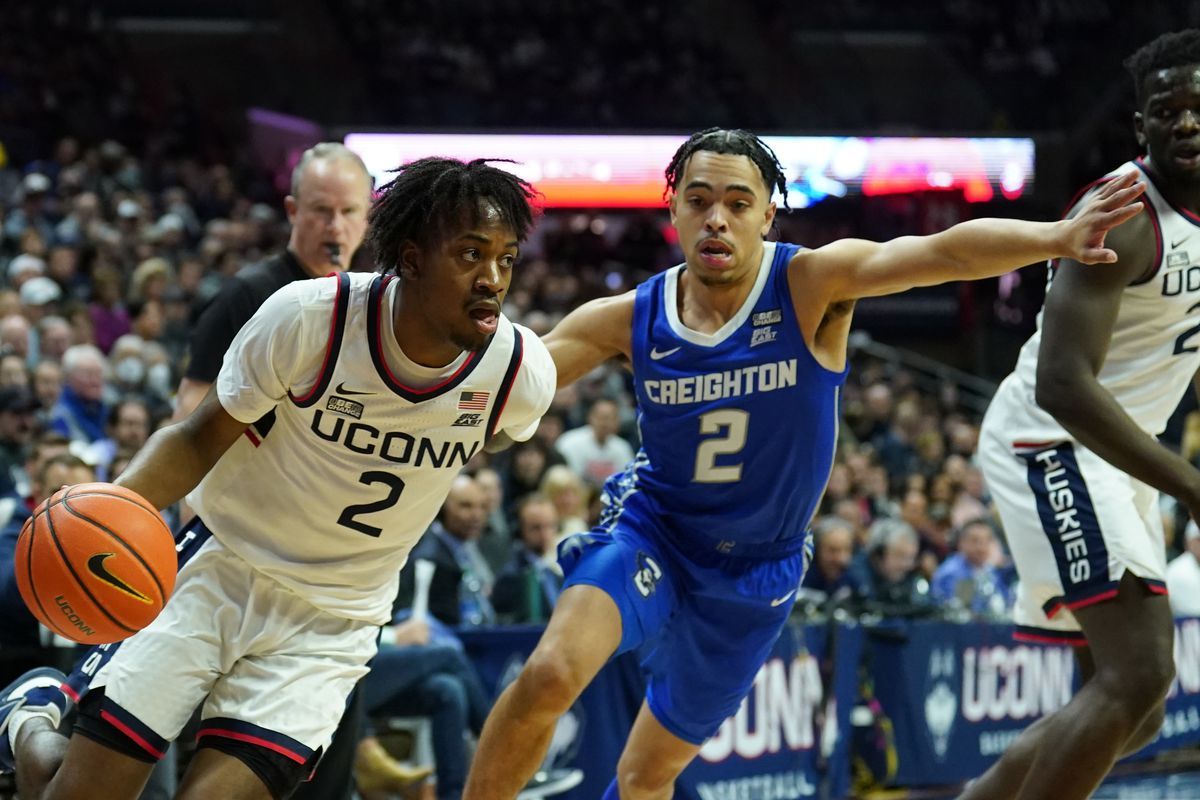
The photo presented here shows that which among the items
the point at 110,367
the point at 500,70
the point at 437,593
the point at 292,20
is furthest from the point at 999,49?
the point at 437,593

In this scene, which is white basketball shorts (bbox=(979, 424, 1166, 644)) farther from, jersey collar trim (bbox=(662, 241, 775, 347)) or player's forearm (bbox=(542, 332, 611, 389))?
player's forearm (bbox=(542, 332, 611, 389))

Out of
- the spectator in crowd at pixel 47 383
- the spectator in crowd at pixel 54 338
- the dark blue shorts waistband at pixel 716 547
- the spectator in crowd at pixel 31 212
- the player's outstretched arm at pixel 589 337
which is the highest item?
the spectator in crowd at pixel 31 212

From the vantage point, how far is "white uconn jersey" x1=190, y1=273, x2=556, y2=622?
362 cm

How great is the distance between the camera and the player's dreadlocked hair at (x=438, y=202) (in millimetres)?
3613

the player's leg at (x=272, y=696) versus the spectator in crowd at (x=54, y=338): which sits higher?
the spectator in crowd at (x=54, y=338)

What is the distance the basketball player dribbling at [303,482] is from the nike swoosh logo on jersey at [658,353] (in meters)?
0.67

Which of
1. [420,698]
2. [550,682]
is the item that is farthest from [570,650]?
[420,698]

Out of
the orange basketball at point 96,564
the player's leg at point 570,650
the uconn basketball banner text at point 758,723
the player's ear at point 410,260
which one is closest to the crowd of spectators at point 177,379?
the uconn basketball banner text at point 758,723

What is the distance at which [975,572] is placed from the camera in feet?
33.6

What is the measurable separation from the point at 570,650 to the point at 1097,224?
1.71 meters

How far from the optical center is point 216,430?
366cm

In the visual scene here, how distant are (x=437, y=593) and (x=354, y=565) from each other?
339 centimetres

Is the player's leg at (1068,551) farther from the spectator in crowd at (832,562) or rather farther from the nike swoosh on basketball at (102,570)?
the spectator in crowd at (832,562)

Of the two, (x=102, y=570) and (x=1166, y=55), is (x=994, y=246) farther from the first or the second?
(x=102, y=570)
